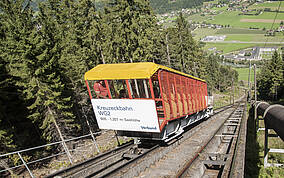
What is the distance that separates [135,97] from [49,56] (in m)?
11.8

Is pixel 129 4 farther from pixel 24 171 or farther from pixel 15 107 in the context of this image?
pixel 24 171

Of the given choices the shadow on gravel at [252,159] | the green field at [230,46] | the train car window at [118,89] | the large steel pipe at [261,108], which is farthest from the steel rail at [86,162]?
the green field at [230,46]

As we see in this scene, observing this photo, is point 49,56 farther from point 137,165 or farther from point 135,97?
point 137,165

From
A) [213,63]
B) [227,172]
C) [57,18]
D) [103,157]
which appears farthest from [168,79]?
[213,63]

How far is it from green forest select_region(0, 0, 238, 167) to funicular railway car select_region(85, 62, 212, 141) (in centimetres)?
873

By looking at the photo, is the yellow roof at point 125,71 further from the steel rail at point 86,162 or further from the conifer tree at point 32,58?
the conifer tree at point 32,58

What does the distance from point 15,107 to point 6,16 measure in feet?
26.7

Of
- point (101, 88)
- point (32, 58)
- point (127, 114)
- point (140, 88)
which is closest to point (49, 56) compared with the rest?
point (32, 58)

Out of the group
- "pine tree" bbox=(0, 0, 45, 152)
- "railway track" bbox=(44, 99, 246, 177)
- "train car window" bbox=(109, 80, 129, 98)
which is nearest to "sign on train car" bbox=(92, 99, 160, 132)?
"train car window" bbox=(109, 80, 129, 98)

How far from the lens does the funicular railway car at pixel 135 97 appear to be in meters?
8.06

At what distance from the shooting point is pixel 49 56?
1641cm

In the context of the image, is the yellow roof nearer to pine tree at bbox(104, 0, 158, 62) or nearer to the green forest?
the green forest

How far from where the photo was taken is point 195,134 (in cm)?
1384

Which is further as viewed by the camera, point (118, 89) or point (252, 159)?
point (252, 159)
